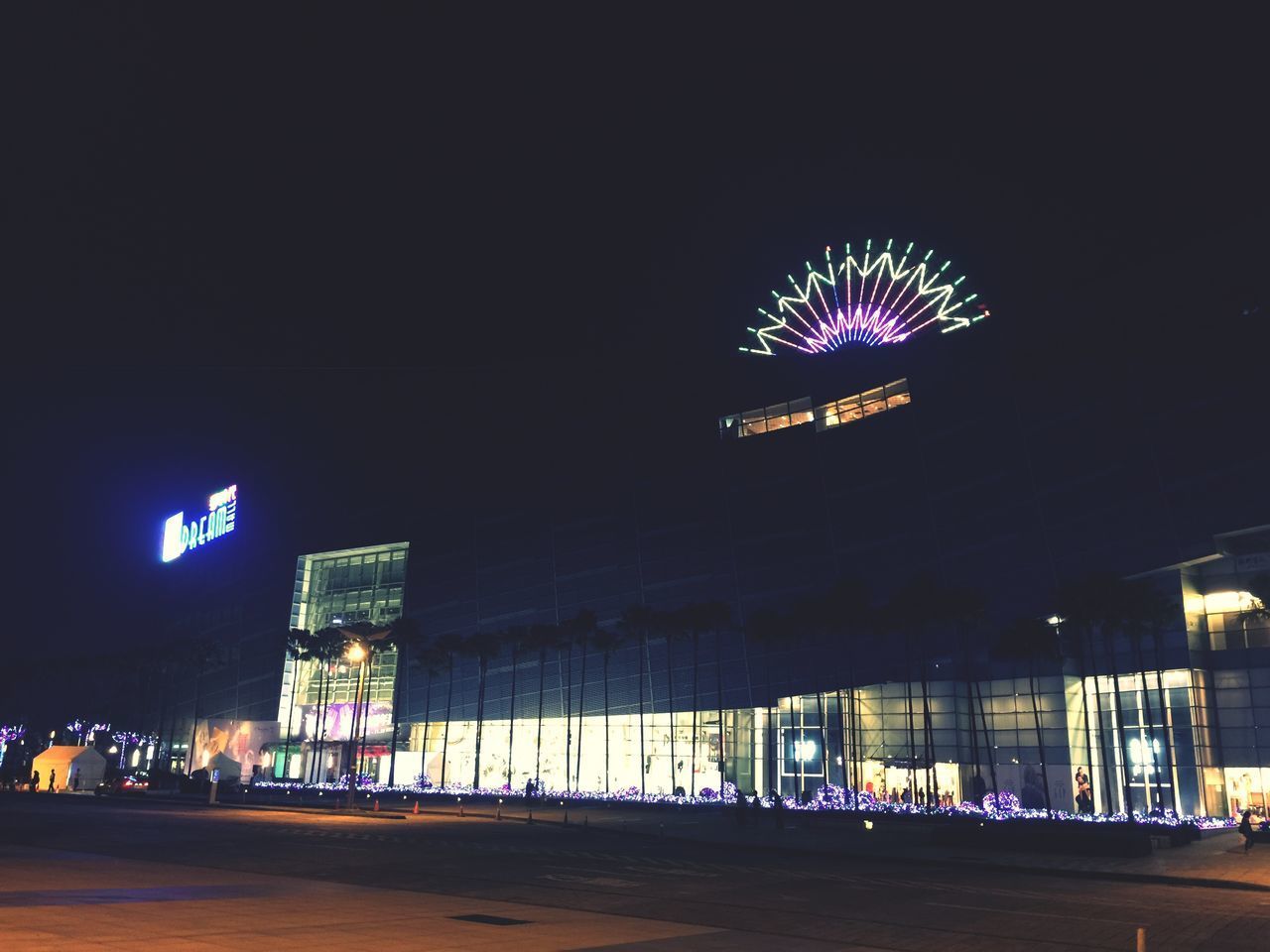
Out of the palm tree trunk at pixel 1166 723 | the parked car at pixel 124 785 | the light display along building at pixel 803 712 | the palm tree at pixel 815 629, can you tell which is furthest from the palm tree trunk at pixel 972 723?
the parked car at pixel 124 785

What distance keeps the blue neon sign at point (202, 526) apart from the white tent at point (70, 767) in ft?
197

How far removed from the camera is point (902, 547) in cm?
8000

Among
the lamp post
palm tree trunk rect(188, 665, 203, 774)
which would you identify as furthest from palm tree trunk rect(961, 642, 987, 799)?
palm tree trunk rect(188, 665, 203, 774)

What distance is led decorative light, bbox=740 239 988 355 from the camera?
82438 millimetres

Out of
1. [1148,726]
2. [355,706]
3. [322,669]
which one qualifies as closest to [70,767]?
[355,706]

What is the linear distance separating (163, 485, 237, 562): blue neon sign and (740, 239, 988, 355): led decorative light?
88843mm

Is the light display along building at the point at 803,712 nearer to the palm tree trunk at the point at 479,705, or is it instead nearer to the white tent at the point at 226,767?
the palm tree trunk at the point at 479,705

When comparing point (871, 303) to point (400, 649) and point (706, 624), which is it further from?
point (400, 649)

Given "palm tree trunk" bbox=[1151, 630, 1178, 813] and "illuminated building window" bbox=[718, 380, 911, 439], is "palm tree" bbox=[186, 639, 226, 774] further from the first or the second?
"palm tree trunk" bbox=[1151, 630, 1178, 813]

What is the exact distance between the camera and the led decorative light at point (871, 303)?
82438mm

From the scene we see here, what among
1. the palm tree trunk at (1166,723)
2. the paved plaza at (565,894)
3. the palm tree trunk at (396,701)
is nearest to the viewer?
the paved plaza at (565,894)

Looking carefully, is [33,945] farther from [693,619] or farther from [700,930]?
[693,619]

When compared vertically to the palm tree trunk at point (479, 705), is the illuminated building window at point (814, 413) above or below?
above

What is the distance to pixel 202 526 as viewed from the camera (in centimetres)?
14738
